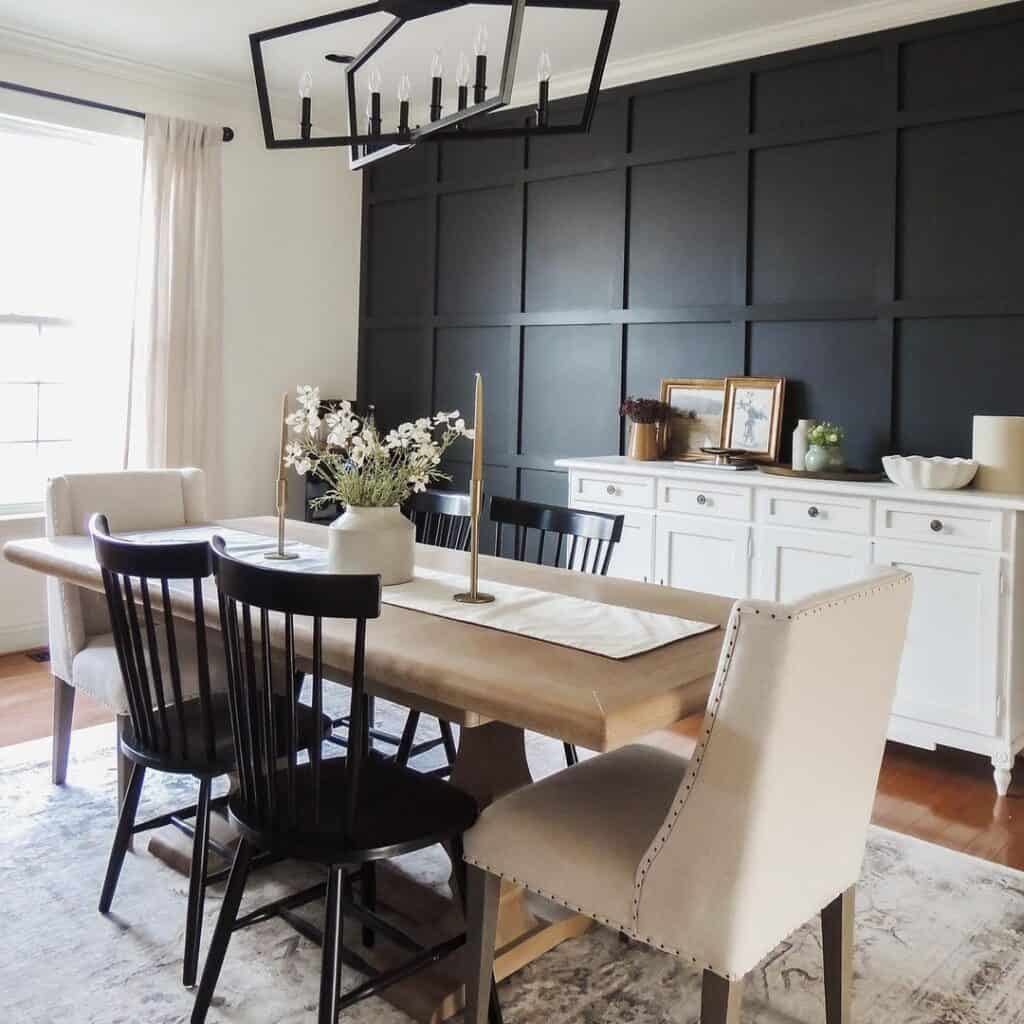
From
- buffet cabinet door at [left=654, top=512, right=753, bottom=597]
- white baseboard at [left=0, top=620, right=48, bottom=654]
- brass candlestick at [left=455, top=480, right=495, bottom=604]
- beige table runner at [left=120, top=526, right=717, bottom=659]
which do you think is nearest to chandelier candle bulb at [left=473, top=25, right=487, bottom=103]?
brass candlestick at [left=455, top=480, right=495, bottom=604]

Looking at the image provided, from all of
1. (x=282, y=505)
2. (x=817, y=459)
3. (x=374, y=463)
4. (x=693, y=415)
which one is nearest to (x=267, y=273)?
(x=693, y=415)

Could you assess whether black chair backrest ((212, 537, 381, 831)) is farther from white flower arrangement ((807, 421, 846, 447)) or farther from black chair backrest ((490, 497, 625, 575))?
white flower arrangement ((807, 421, 846, 447))

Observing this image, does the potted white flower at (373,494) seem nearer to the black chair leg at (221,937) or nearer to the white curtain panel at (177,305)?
the black chair leg at (221,937)

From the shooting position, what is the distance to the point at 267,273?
17.9ft

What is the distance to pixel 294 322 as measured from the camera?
5602 millimetres

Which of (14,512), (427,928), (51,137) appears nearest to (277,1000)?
(427,928)

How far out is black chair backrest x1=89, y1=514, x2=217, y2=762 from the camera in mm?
1936

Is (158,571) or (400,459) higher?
(400,459)

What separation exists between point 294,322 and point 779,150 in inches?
109

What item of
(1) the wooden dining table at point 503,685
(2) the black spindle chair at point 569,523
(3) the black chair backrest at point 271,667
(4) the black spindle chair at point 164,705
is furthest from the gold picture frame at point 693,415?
(3) the black chair backrest at point 271,667

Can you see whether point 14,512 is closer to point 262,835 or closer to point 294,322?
point 294,322

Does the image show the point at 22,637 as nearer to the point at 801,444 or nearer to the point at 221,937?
the point at 221,937

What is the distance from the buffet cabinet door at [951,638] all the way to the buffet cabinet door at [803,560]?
0.10 metres

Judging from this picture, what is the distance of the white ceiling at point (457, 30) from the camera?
389cm
